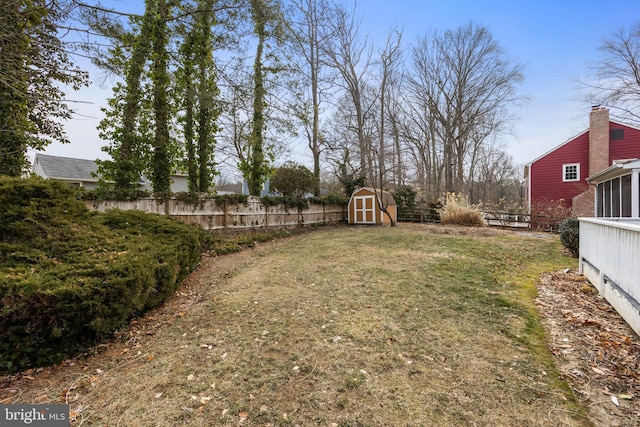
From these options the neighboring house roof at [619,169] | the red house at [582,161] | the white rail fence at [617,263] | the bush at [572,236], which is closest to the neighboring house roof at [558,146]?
the red house at [582,161]

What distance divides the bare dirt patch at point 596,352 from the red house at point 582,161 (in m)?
12.7

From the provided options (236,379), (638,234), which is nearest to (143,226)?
(236,379)

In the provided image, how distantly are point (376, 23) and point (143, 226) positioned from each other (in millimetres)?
13156

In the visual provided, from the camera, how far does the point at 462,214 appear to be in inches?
496

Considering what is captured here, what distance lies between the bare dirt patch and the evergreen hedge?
155 inches

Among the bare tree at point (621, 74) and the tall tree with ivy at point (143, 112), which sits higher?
the bare tree at point (621, 74)

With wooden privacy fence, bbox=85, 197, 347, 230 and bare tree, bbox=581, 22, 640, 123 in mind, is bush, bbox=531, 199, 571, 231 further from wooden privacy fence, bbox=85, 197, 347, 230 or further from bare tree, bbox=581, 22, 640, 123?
wooden privacy fence, bbox=85, 197, 347, 230

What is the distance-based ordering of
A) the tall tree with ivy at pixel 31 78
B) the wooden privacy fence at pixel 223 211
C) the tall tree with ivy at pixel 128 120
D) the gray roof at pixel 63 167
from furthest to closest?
the gray roof at pixel 63 167
the tall tree with ivy at pixel 128 120
the wooden privacy fence at pixel 223 211
the tall tree with ivy at pixel 31 78

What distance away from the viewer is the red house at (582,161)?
1396 centimetres

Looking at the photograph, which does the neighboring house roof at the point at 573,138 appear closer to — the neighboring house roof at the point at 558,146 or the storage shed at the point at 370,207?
the neighboring house roof at the point at 558,146

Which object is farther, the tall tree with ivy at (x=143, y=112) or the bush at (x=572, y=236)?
the tall tree with ivy at (x=143, y=112)

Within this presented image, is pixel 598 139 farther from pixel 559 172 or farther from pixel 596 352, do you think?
pixel 596 352

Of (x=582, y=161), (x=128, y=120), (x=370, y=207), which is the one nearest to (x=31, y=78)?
(x=128, y=120)

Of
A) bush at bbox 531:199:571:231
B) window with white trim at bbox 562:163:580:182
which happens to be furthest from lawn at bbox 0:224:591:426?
window with white trim at bbox 562:163:580:182
